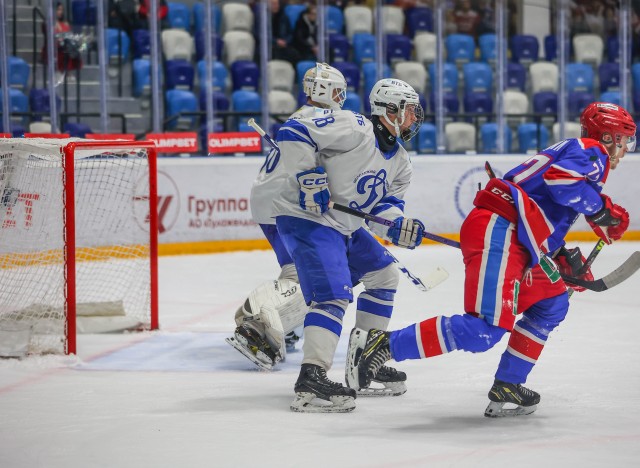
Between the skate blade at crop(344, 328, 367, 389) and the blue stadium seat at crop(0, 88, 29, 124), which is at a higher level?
the blue stadium seat at crop(0, 88, 29, 124)

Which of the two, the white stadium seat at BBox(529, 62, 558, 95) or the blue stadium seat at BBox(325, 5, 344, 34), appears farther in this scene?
the white stadium seat at BBox(529, 62, 558, 95)

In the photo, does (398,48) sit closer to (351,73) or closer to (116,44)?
(351,73)

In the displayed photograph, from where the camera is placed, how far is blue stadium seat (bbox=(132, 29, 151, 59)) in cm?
867

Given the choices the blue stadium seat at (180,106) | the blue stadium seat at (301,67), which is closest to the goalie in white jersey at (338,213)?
the blue stadium seat at (180,106)

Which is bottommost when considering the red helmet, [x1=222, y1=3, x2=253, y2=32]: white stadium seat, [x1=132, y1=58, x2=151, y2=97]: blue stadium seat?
the red helmet

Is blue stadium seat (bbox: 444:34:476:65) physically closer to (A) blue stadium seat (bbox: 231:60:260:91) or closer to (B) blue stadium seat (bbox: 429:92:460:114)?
(B) blue stadium seat (bbox: 429:92:460:114)

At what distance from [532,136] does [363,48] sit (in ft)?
5.29

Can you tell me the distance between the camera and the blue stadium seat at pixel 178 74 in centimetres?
869

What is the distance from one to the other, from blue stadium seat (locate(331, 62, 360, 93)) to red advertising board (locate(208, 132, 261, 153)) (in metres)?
1.39

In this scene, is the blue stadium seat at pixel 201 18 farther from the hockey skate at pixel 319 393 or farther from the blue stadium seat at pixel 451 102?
the hockey skate at pixel 319 393

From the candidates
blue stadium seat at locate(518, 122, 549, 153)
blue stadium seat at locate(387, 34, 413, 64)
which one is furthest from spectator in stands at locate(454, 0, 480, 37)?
blue stadium seat at locate(518, 122, 549, 153)

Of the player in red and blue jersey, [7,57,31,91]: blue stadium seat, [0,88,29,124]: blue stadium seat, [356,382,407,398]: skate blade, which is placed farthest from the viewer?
[7,57,31,91]: blue stadium seat

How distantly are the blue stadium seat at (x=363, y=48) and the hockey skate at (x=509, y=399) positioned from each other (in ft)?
20.8

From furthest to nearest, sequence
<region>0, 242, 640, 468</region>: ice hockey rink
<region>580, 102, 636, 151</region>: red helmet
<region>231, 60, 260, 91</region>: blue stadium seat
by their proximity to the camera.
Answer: <region>231, 60, 260, 91</region>: blue stadium seat → <region>580, 102, 636, 151</region>: red helmet → <region>0, 242, 640, 468</region>: ice hockey rink
